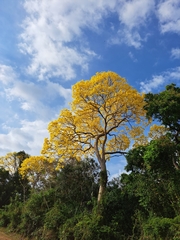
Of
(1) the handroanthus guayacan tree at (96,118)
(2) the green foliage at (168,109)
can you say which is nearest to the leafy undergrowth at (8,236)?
(1) the handroanthus guayacan tree at (96,118)

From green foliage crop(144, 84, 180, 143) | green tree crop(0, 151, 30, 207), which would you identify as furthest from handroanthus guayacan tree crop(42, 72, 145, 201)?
green tree crop(0, 151, 30, 207)

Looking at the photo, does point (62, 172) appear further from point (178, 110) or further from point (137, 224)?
point (178, 110)

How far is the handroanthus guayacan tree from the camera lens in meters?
12.1

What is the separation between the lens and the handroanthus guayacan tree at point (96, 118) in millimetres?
12117

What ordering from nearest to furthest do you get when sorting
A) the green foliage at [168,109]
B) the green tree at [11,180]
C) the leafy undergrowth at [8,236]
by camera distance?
the green foliage at [168,109]
the leafy undergrowth at [8,236]
the green tree at [11,180]

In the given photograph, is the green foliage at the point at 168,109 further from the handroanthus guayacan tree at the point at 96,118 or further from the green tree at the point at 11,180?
the green tree at the point at 11,180

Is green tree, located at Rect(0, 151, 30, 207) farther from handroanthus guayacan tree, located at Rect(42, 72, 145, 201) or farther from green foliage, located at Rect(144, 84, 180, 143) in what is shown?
green foliage, located at Rect(144, 84, 180, 143)

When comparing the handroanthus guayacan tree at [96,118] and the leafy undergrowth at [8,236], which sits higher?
the handroanthus guayacan tree at [96,118]

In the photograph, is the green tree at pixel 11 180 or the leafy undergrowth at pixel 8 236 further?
the green tree at pixel 11 180

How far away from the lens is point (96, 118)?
13133mm

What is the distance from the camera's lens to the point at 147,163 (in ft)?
29.0

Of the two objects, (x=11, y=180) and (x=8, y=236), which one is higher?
(x=11, y=180)

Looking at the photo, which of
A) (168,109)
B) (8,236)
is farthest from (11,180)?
(168,109)

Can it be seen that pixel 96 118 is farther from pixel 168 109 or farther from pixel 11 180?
pixel 11 180
